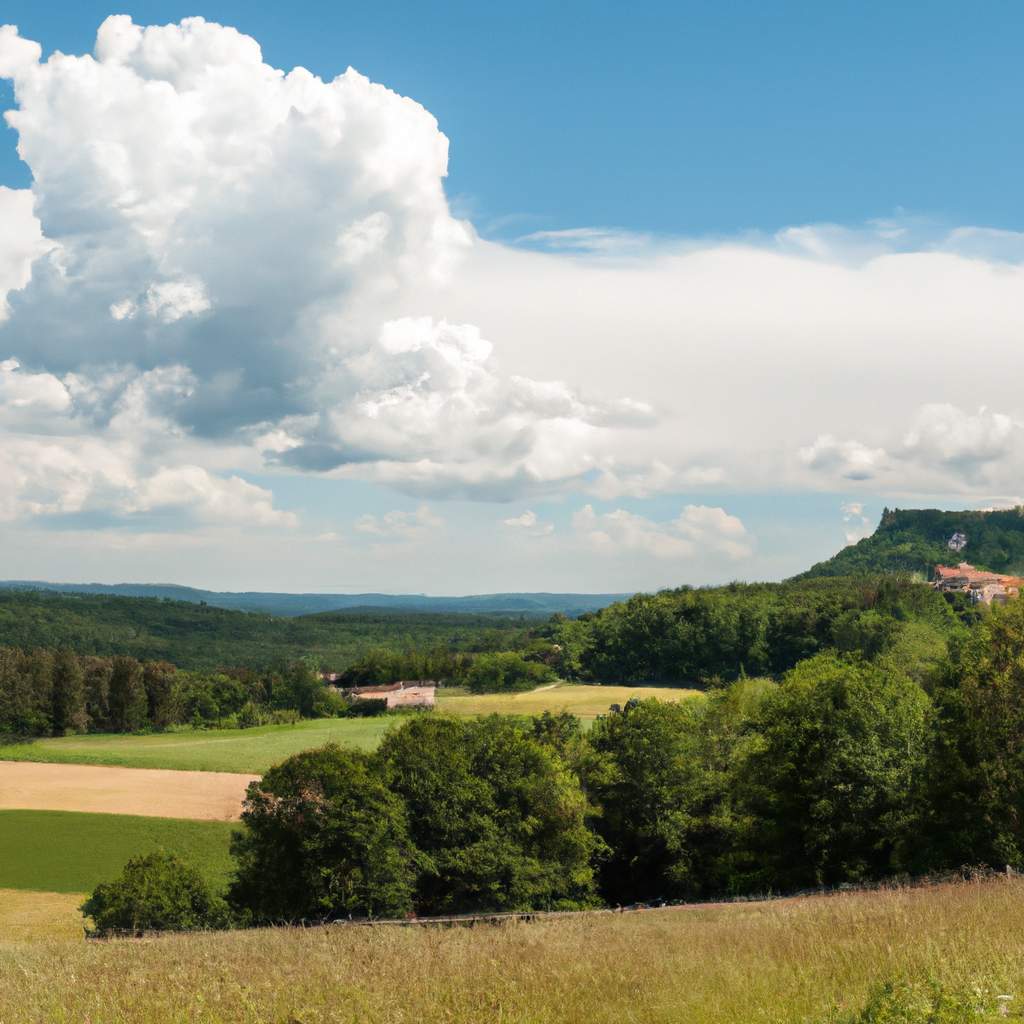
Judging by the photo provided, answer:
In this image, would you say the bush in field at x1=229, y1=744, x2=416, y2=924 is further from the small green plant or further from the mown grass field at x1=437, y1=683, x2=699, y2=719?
the mown grass field at x1=437, y1=683, x2=699, y2=719

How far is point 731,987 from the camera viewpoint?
29.8 ft

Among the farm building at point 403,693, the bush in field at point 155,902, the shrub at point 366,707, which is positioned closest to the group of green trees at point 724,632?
the farm building at point 403,693

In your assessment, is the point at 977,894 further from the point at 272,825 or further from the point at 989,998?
the point at 272,825

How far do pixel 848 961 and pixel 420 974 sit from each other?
14.4 ft

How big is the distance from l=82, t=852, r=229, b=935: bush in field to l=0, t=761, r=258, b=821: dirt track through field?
3461cm

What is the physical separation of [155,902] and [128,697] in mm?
112442

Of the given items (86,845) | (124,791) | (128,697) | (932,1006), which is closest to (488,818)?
(932,1006)

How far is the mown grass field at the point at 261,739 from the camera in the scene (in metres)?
98.5

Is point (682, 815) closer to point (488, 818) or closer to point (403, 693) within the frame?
point (488, 818)

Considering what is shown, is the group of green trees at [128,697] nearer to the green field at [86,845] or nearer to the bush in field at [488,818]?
the green field at [86,845]

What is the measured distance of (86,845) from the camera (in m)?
59.8

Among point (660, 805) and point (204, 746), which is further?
point (204, 746)

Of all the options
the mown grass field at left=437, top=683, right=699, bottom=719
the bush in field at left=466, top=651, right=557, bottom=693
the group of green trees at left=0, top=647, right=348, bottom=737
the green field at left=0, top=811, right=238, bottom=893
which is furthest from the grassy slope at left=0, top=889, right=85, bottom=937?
the bush in field at left=466, top=651, right=557, bottom=693

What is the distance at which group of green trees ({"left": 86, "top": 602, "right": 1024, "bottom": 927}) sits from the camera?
101 ft
